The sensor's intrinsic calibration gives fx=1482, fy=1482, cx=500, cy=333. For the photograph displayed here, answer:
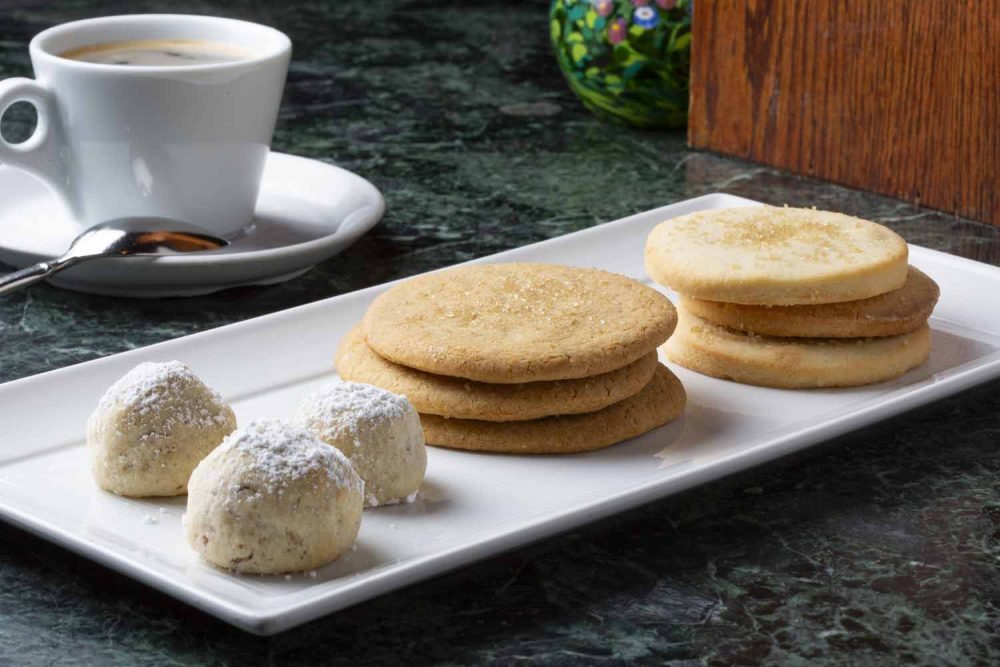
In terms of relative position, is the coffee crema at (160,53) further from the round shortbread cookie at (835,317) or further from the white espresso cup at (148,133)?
the round shortbread cookie at (835,317)

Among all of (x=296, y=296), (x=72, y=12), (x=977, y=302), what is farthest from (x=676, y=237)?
(x=72, y=12)

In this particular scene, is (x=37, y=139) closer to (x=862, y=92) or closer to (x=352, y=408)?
(x=352, y=408)

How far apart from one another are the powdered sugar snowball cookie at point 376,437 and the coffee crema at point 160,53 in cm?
63

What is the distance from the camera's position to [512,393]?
96cm

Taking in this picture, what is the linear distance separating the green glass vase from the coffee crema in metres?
0.50

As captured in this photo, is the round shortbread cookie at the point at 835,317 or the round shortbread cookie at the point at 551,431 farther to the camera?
the round shortbread cookie at the point at 835,317

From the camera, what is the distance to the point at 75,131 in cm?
134

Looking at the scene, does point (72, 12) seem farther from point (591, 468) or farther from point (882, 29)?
point (591, 468)

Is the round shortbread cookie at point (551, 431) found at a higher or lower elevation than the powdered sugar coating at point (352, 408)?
lower

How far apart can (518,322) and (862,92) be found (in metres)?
0.75

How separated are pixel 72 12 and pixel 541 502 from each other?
74.6 inches

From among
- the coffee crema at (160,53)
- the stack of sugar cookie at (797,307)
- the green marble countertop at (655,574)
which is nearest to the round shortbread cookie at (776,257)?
the stack of sugar cookie at (797,307)

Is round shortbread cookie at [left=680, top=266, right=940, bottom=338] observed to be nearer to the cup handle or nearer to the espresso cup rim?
the espresso cup rim

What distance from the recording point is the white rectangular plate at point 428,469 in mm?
784
